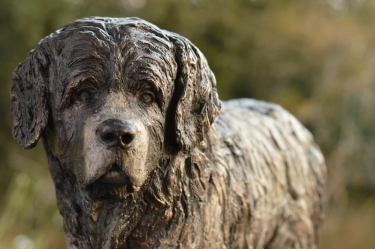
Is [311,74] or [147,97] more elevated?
[147,97]

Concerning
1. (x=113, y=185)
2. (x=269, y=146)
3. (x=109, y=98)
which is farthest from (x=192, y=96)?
(x=269, y=146)

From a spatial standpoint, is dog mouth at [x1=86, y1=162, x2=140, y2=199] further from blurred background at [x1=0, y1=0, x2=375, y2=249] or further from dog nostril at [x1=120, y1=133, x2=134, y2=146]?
blurred background at [x1=0, y1=0, x2=375, y2=249]

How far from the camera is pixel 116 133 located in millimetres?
1992

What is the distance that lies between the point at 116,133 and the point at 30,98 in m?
0.55

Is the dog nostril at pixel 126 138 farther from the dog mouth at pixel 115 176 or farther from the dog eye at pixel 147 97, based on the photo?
the dog eye at pixel 147 97

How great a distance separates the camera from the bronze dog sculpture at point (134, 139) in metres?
2.09

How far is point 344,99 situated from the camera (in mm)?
9289

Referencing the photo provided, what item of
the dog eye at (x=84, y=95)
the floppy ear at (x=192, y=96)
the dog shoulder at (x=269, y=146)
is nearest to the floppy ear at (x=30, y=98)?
the dog eye at (x=84, y=95)

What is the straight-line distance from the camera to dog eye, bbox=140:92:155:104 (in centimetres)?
218

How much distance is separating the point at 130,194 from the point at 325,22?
7587 millimetres

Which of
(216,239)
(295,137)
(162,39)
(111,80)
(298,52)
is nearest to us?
(111,80)

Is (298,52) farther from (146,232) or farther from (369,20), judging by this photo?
(146,232)

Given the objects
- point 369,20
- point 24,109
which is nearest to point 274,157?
point 24,109

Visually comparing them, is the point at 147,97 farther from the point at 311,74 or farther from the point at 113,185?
the point at 311,74
